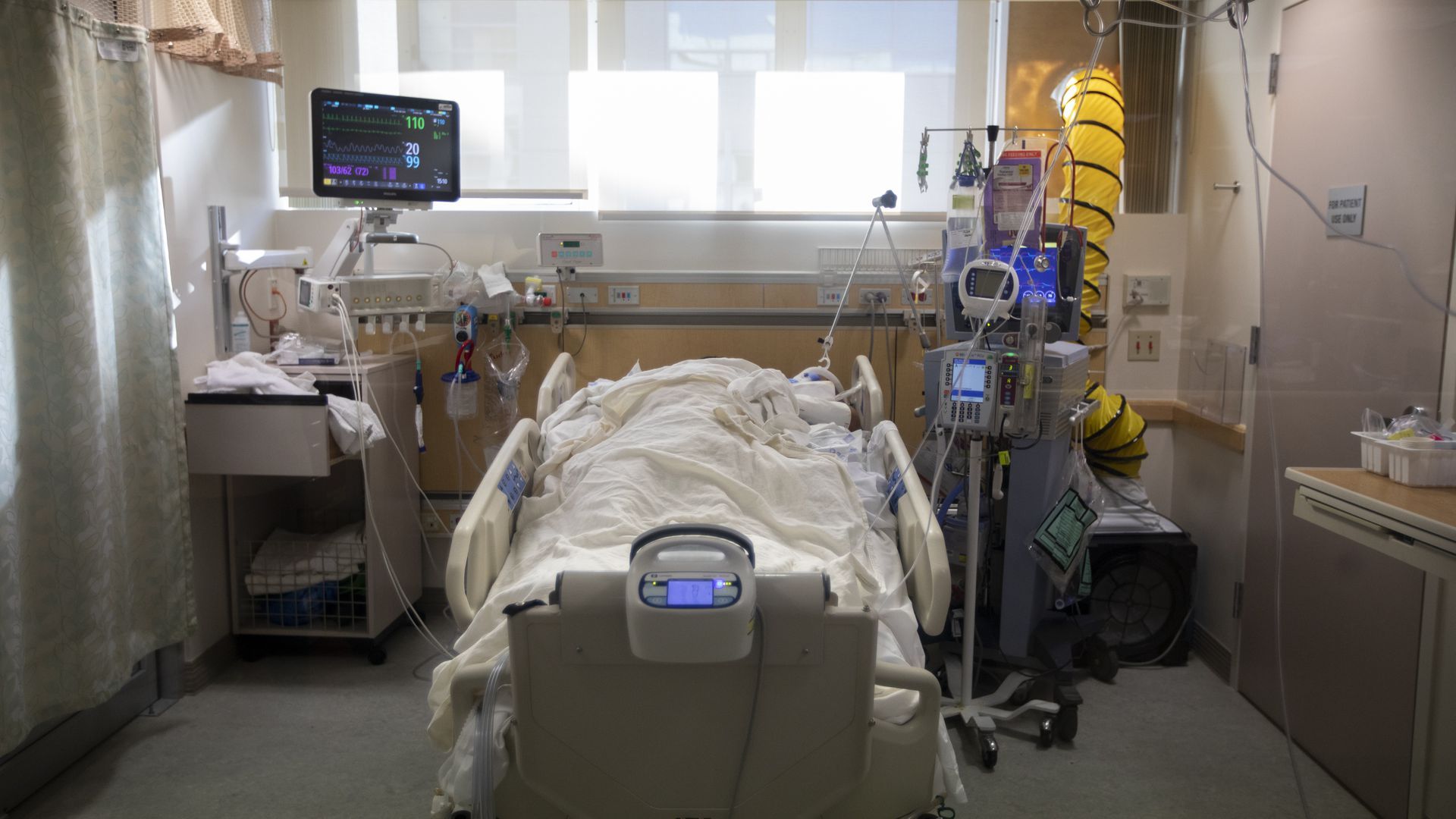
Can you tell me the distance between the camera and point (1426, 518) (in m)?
1.63

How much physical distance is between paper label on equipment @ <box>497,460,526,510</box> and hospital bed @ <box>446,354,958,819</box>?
22.4 inches

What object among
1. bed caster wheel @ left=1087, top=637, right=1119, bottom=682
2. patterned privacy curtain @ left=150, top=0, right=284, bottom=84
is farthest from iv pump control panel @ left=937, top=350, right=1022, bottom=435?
patterned privacy curtain @ left=150, top=0, right=284, bottom=84

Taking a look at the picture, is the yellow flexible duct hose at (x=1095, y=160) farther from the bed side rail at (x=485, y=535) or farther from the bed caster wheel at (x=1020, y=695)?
the bed side rail at (x=485, y=535)

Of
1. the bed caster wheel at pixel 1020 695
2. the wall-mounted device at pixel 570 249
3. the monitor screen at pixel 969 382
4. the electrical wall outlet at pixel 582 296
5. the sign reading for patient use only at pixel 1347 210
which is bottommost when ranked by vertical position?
the bed caster wheel at pixel 1020 695

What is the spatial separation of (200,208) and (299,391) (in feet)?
2.13

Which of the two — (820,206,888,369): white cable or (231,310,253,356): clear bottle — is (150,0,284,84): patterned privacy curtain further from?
(820,206,888,369): white cable

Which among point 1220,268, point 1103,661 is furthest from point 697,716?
point 1220,268

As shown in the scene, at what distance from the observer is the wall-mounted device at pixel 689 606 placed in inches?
56.0

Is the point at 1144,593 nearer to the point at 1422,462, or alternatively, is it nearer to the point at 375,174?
the point at 1422,462

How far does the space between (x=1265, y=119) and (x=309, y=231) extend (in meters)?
2.98

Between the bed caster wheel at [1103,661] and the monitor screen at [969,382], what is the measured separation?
1065 mm

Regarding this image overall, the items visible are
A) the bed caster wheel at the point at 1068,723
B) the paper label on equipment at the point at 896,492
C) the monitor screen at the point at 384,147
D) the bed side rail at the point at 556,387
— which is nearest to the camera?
the paper label on equipment at the point at 896,492

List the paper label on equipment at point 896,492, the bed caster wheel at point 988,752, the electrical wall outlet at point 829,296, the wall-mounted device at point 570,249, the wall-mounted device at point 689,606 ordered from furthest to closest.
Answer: the electrical wall outlet at point 829,296
the wall-mounted device at point 570,249
the bed caster wheel at point 988,752
the paper label on equipment at point 896,492
the wall-mounted device at point 689,606

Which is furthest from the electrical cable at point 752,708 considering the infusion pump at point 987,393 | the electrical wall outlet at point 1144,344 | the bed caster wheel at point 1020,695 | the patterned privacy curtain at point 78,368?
the electrical wall outlet at point 1144,344
